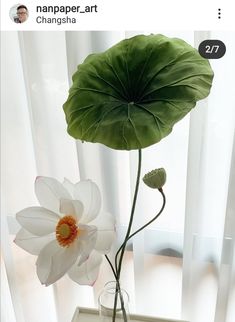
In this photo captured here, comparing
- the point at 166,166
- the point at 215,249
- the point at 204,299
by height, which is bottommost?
the point at 204,299

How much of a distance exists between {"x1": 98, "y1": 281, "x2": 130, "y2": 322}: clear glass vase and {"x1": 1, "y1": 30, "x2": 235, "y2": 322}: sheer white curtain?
0.22m

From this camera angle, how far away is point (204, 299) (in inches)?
48.7

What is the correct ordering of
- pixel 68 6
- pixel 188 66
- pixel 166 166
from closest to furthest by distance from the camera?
pixel 188 66 < pixel 68 6 < pixel 166 166

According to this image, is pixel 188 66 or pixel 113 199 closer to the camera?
pixel 188 66

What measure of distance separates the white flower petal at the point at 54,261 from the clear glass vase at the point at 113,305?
176 millimetres

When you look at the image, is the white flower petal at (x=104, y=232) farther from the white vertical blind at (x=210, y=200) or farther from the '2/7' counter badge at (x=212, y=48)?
the '2/7' counter badge at (x=212, y=48)

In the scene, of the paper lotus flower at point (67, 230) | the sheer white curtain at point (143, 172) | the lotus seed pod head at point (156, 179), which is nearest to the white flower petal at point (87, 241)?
the paper lotus flower at point (67, 230)

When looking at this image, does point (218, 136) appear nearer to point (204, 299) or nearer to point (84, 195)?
point (84, 195)

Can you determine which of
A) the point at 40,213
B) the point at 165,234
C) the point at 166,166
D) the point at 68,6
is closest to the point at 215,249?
the point at 165,234

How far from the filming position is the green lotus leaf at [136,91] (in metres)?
0.76

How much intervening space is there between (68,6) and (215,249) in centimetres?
72

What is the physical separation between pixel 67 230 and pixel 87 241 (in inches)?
2.1

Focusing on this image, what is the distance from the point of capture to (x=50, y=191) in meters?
0.87

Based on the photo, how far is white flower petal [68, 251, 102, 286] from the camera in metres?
0.84
